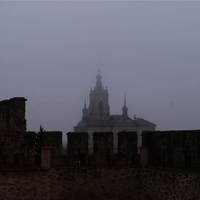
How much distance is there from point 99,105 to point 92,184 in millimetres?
133021

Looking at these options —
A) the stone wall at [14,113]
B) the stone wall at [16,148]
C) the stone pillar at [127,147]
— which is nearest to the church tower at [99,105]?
the stone wall at [14,113]

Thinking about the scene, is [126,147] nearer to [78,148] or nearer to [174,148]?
[78,148]

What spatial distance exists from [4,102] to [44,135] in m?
2.60

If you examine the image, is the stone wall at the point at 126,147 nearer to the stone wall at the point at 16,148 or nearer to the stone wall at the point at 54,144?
the stone wall at the point at 54,144

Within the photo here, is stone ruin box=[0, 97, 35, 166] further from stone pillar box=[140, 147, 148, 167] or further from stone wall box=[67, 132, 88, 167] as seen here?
stone pillar box=[140, 147, 148, 167]

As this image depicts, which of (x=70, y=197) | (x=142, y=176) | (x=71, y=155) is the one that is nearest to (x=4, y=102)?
(x=71, y=155)

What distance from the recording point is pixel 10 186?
48.2 ft

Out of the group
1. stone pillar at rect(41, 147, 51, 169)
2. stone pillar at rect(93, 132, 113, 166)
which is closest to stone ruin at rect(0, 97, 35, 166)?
stone pillar at rect(41, 147, 51, 169)

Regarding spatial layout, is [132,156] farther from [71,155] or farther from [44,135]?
[44,135]

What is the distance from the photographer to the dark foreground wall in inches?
576

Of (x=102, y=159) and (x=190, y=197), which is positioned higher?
(x=102, y=159)

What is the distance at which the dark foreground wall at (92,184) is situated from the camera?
14.6m

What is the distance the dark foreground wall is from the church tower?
114 m

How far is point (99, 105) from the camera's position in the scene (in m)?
149
